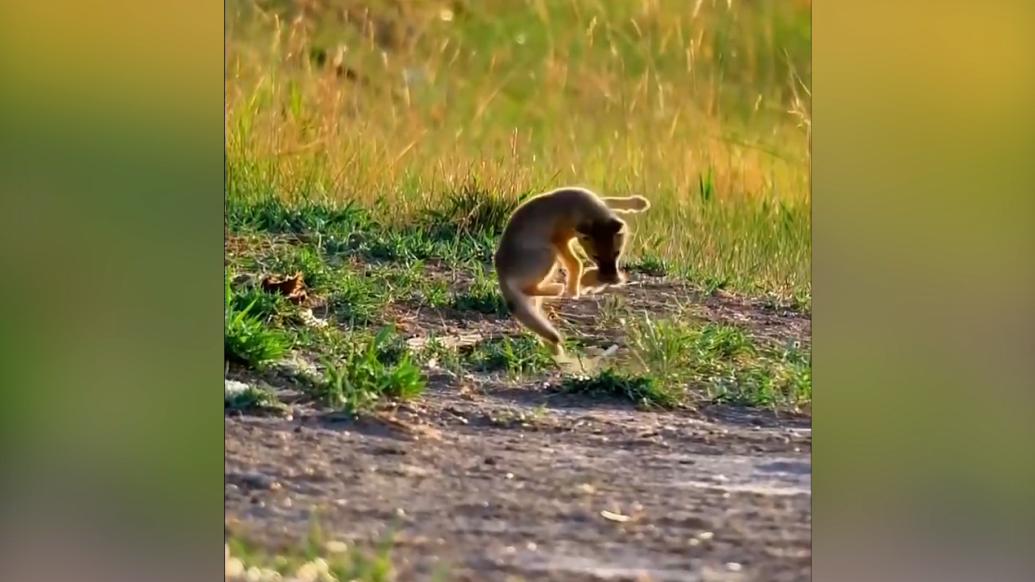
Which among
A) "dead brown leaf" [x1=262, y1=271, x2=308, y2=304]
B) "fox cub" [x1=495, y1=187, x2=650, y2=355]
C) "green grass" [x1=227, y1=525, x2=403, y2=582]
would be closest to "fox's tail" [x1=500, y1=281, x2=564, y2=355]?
"fox cub" [x1=495, y1=187, x2=650, y2=355]

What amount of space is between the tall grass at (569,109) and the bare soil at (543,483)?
0.61ft

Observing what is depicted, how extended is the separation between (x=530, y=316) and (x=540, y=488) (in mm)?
350

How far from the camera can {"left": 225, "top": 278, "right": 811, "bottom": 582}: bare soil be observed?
2.59 meters

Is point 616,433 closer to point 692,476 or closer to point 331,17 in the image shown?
point 692,476

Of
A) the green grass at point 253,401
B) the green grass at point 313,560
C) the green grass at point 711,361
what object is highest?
the green grass at point 711,361

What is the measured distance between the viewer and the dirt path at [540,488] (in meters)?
2.58

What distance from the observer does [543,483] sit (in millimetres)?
2609

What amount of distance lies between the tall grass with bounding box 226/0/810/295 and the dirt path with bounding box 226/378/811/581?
0.36 metres

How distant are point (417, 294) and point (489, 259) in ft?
0.54

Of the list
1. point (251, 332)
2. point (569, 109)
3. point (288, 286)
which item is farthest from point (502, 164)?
point (251, 332)
